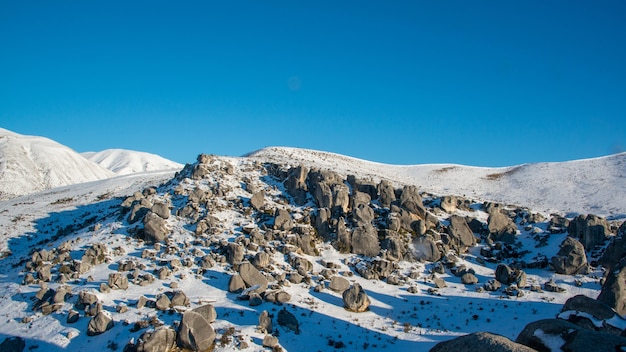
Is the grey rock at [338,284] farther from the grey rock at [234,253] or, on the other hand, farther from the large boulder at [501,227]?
the large boulder at [501,227]

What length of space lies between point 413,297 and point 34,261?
99.8 feet

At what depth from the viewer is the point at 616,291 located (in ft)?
76.1

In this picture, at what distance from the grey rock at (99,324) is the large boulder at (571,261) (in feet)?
115

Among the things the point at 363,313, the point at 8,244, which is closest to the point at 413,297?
the point at 363,313

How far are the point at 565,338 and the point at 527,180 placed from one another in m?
67.1

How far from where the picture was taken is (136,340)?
834 inches

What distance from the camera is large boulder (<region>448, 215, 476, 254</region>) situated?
38.8 m

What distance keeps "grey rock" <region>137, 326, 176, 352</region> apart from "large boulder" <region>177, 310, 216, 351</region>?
1.38 feet

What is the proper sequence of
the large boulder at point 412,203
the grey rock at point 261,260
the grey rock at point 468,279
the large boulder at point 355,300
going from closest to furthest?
the large boulder at point 355,300
the grey rock at point 261,260
the grey rock at point 468,279
the large boulder at point 412,203

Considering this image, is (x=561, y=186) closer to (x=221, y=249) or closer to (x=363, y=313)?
(x=363, y=313)

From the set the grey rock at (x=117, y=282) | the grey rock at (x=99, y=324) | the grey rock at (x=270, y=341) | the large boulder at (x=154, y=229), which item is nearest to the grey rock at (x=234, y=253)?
the large boulder at (x=154, y=229)

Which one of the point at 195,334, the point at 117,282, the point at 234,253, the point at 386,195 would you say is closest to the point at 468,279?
the point at 386,195

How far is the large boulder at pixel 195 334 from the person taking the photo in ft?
67.9

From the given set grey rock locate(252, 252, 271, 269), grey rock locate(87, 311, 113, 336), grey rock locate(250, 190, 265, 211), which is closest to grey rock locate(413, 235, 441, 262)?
grey rock locate(252, 252, 271, 269)
